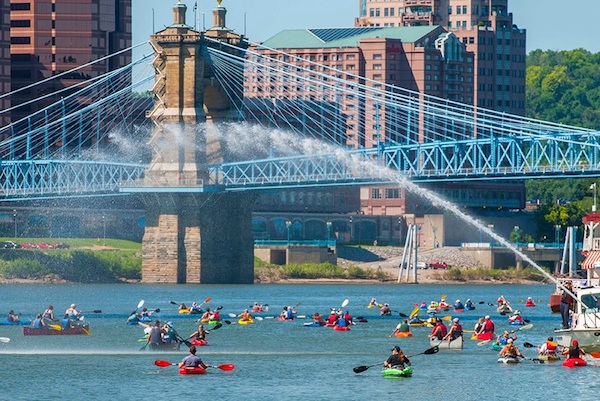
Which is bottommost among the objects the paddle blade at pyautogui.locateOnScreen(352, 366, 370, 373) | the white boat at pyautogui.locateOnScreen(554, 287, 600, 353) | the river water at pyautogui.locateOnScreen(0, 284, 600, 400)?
the river water at pyautogui.locateOnScreen(0, 284, 600, 400)

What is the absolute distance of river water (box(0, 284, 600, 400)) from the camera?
257 ft

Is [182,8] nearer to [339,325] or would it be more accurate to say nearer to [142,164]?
[142,164]

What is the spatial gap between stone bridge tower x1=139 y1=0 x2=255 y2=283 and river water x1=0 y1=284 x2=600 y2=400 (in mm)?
44930

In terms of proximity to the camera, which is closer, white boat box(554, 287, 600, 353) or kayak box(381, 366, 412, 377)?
kayak box(381, 366, 412, 377)

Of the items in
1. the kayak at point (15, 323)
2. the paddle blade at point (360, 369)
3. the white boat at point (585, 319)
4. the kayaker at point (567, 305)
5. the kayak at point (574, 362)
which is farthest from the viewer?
the kayak at point (15, 323)

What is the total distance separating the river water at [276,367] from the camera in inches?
3081

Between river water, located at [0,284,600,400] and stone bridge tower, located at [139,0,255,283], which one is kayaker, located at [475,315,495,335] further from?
stone bridge tower, located at [139,0,255,283]

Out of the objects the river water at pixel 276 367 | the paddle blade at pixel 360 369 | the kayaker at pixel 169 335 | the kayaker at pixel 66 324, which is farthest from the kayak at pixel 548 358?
the kayaker at pixel 66 324

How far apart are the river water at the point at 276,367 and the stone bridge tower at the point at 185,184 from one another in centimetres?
4493

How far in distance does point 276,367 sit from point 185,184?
3576 inches

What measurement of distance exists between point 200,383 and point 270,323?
131 ft

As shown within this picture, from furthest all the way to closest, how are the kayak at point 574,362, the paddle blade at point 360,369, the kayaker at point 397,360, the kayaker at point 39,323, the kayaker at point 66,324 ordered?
1. the kayaker at point 66,324
2. the kayaker at point 39,323
3. the kayak at point 574,362
4. the paddle blade at point 360,369
5. the kayaker at point 397,360

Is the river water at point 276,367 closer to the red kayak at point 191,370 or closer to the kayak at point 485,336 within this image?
the red kayak at point 191,370

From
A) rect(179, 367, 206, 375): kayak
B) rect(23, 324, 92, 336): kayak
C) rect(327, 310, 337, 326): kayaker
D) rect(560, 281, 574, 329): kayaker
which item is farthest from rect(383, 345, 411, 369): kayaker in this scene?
rect(327, 310, 337, 326): kayaker
